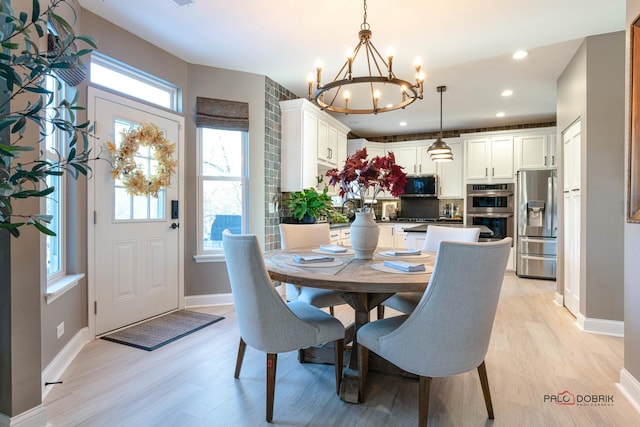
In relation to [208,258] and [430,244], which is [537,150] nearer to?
[430,244]

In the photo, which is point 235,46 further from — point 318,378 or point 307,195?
point 318,378

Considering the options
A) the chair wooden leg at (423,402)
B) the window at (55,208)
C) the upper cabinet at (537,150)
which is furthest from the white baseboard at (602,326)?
the window at (55,208)

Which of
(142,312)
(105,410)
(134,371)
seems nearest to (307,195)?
(142,312)

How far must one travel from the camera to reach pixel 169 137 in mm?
3404

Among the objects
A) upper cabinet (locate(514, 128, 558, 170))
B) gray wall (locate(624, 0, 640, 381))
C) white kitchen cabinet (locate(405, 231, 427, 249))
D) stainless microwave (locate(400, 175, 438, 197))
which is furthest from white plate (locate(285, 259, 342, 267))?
upper cabinet (locate(514, 128, 558, 170))

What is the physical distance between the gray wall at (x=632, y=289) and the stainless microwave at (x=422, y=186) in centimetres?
440

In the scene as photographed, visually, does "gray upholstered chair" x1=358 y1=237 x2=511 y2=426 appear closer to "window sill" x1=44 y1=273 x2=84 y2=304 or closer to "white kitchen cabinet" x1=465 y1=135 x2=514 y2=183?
"window sill" x1=44 y1=273 x2=84 y2=304

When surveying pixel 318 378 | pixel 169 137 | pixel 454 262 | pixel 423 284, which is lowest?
pixel 318 378

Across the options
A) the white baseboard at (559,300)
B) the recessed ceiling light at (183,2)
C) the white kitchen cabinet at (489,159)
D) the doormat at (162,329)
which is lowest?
the doormat at (162,329)

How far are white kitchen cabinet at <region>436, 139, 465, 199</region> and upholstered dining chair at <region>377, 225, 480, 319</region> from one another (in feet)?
11.9

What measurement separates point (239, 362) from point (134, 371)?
0.73 m

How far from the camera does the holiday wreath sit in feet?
9.59

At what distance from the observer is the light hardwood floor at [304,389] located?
1.75 m

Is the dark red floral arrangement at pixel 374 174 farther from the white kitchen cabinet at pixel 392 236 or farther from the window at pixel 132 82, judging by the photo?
the white kitchen cabinet at pixel 392 236
